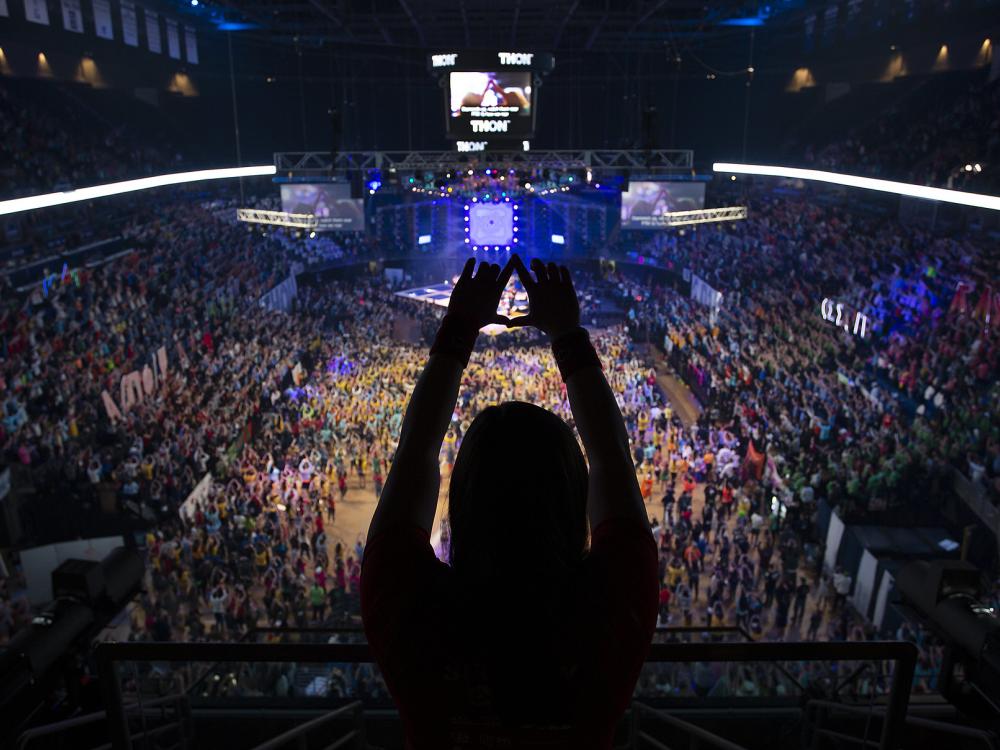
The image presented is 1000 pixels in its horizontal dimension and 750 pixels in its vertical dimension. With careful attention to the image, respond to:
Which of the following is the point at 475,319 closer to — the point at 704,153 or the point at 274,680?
the point at 274,680

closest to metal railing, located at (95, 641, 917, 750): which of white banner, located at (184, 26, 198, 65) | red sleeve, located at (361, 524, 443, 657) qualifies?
red sleeve, located at (361, 524, 443, 657)

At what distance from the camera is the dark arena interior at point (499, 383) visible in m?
1.27

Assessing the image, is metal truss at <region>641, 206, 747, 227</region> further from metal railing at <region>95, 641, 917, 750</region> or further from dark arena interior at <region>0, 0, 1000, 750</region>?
metal railing at <region>95, 641, 917, 750</region>

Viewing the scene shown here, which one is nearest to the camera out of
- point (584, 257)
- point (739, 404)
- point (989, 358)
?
point (989, 358)

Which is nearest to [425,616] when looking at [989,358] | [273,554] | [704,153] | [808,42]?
[273,554]

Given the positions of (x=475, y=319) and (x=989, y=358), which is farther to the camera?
(x=989, y=358)

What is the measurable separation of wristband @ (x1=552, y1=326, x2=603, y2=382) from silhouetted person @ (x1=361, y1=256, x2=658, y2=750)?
23 cm

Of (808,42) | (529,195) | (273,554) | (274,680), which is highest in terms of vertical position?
(808,42)

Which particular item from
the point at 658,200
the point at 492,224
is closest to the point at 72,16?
the point at 658,200

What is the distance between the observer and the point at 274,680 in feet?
20.2

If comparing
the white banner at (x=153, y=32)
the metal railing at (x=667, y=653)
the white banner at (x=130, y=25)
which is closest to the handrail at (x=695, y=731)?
the metal railing at (x=667, y=653)

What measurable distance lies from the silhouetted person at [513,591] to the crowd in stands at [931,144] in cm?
1620

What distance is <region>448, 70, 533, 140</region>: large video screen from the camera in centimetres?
1622

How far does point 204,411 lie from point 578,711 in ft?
52.3
